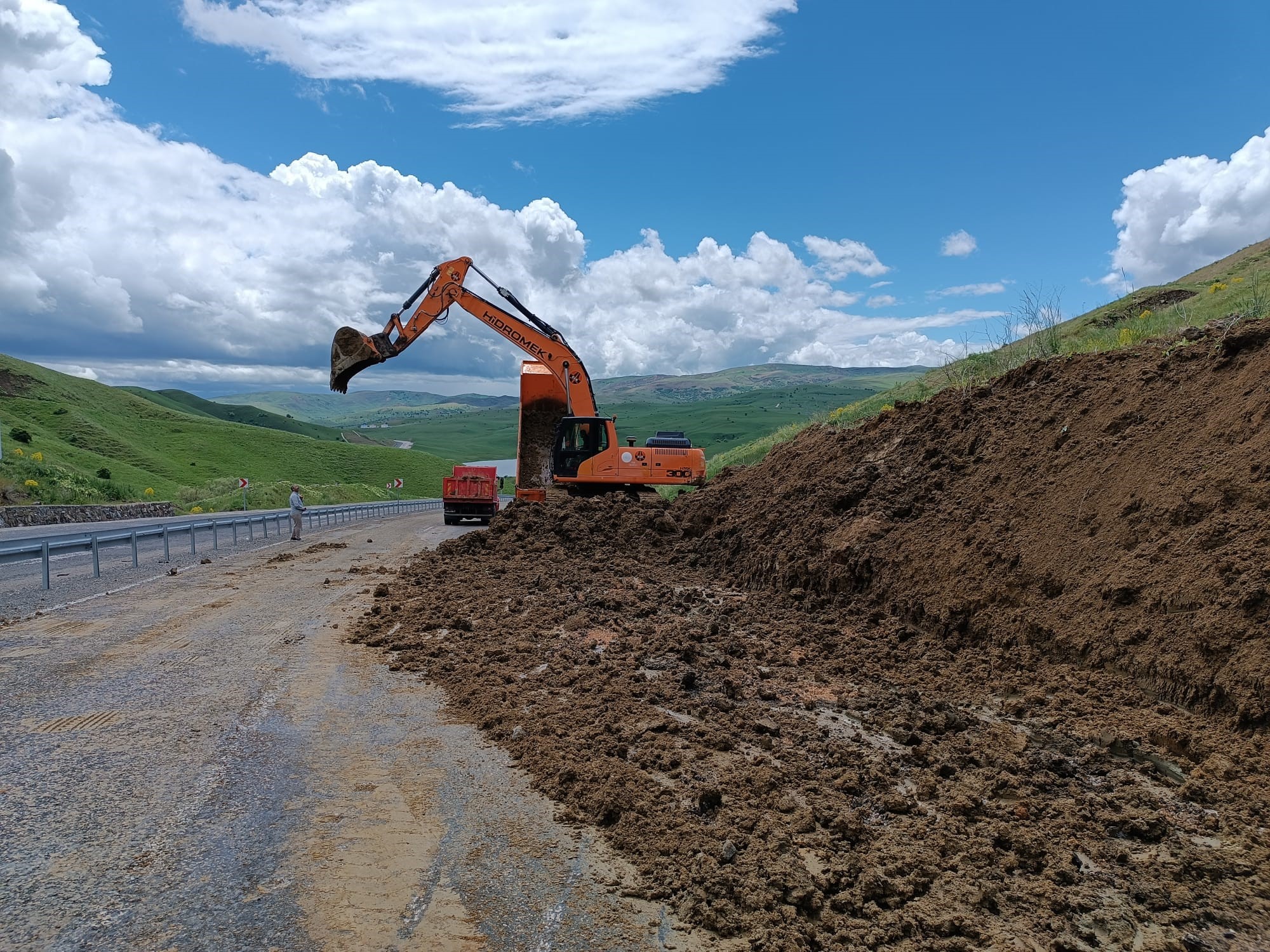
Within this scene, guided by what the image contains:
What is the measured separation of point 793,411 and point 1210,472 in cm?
14668

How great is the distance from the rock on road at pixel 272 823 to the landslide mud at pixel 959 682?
433 mm

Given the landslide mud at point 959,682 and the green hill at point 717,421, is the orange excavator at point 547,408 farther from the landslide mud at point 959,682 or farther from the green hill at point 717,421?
the green hill at point 717,421

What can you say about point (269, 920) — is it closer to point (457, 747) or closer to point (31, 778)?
point (457, 747)

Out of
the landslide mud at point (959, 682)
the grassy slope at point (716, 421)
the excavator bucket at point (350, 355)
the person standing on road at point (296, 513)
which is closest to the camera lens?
Answer: the landslide mud at point (959, 682)

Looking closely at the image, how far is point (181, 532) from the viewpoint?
24.5 m

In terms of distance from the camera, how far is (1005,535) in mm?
7867

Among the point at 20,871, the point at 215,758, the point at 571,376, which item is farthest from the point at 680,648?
the point at 571,376

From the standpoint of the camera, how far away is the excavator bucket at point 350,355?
62.2ft

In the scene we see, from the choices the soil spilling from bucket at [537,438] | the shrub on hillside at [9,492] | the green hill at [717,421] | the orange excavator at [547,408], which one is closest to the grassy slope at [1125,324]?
the orange excavator at [547,408]

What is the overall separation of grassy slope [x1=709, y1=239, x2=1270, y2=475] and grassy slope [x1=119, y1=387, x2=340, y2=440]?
160378 millimetres

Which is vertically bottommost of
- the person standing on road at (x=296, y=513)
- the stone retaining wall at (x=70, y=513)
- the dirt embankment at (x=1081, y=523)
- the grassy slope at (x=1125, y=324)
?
the stone retaining wall at (x=70, y=513)

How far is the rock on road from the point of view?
3637 mm

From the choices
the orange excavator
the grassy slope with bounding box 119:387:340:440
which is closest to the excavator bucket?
the orange excavator

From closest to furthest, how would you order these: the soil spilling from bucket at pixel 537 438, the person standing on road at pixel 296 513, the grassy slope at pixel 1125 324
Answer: the grassy slope at pixel 1125 324 < the person standing on road at pixel 296 513 < the soil spilling from bucket at pixel 537 438
